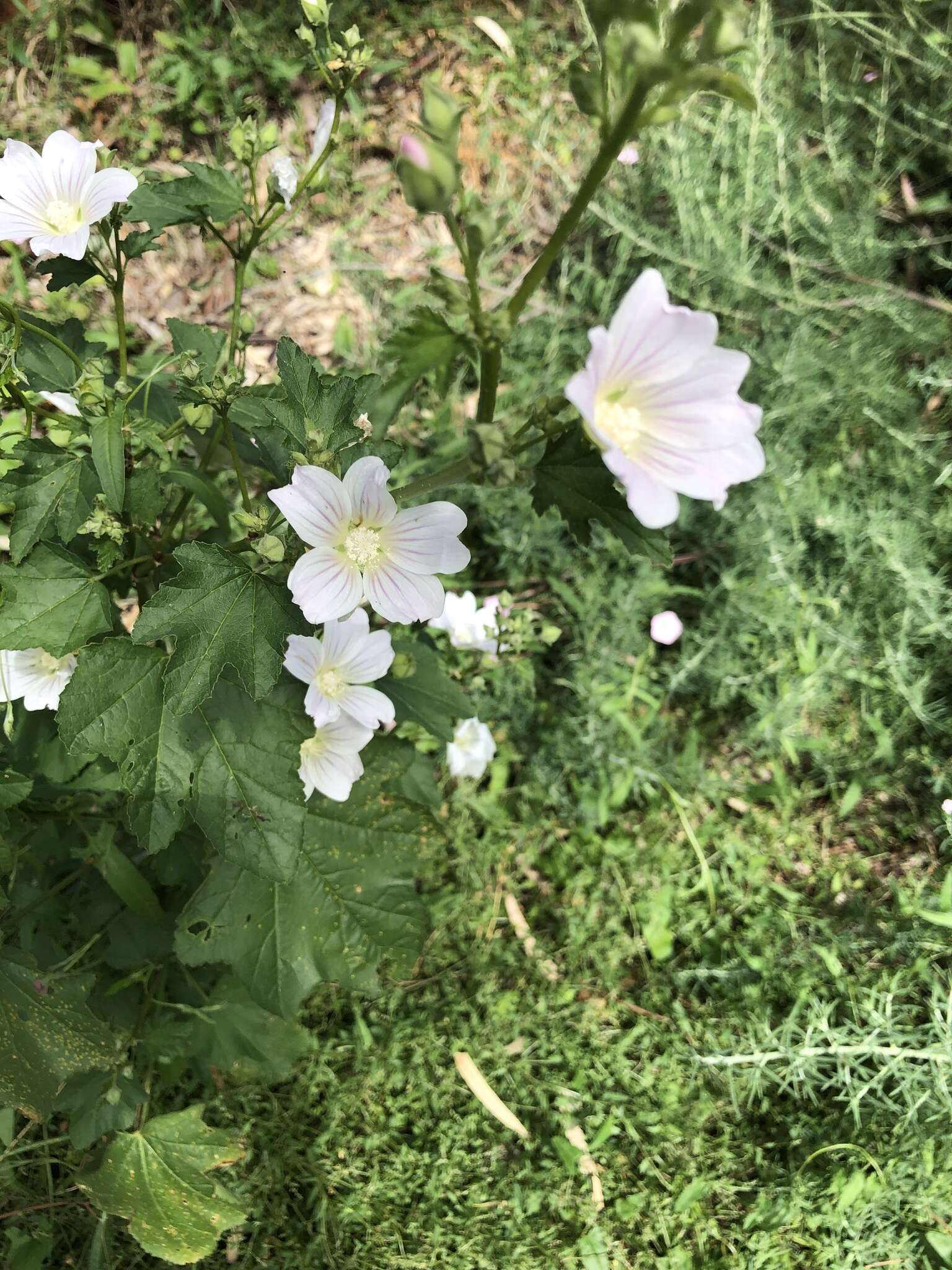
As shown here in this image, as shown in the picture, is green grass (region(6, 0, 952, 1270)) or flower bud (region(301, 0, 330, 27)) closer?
flower bud (region(301, 0, 330, 27))

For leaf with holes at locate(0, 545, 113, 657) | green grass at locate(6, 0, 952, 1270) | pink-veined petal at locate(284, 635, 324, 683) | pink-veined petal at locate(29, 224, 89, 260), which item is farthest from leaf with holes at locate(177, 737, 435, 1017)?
pink-veined petal at locate(29, 224, 89, 260)

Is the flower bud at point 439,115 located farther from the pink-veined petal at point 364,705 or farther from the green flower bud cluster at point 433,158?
the pink-veined petal at point 364,705

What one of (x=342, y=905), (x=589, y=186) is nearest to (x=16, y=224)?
(x=589, y=186)

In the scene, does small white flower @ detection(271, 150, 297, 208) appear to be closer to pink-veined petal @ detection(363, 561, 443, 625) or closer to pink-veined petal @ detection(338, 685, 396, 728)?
pink-veined petal @ detection(363, 561, 443, 625)

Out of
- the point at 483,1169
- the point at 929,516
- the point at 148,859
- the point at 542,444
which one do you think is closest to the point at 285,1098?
the point at 483,1169

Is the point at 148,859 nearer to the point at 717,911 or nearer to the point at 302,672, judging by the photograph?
the point at 302,672

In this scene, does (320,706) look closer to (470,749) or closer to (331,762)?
(331,762)

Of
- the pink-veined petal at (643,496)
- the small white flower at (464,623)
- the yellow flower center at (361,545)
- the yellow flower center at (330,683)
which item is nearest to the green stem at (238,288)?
the yellow flower center at (361,545)
